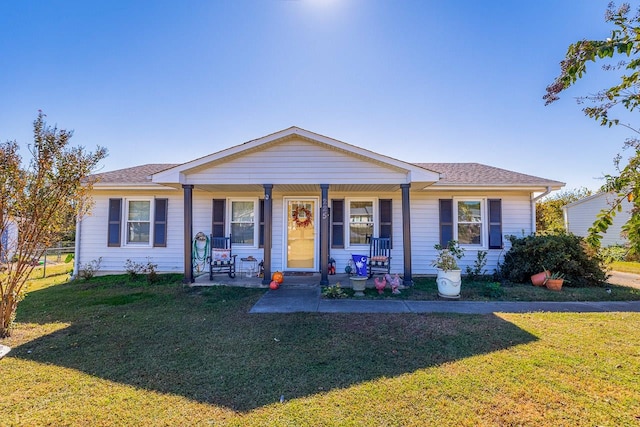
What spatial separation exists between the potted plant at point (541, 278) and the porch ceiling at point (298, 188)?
12.6ft

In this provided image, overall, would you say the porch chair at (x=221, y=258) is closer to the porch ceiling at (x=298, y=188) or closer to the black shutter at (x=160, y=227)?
the porch ceiling at (x=298, y=188)

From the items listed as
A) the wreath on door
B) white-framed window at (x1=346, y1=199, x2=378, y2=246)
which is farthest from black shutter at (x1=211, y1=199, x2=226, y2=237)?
white-framed window at (x1=346, y1=199, x2=378, y2=246)

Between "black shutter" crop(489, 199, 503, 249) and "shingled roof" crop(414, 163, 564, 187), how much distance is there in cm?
66

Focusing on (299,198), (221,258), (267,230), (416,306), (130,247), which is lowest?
(416,306)

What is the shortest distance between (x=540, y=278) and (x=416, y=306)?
3.78m

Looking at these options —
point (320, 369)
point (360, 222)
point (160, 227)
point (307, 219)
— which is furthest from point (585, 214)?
point (160, 227)

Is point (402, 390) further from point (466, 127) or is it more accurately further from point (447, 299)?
point (466, 127)

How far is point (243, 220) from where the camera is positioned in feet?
29.2

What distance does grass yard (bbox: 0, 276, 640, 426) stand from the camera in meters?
2.47

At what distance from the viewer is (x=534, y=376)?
120 inches

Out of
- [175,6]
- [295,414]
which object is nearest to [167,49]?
[175,6]

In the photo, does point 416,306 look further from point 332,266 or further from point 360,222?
point 360,222

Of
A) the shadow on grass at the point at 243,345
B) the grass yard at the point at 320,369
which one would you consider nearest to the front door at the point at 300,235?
the shadow on grass at the point at 243,345

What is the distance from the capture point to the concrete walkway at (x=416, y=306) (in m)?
5.24
